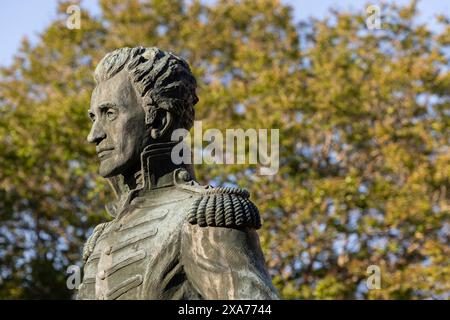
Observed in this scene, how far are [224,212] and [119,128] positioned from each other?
2.95ft

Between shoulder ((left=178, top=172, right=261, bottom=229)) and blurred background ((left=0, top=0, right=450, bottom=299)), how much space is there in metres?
16.0

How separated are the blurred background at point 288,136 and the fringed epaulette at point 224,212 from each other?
16.0 m

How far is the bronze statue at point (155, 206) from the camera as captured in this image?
5.91 meters

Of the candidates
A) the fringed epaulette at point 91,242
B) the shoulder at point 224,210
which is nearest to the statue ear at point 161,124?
the shoulder at point 224,210

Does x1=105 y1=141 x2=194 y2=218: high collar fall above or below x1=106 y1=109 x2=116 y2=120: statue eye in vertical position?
below

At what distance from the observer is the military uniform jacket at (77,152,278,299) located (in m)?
5.80

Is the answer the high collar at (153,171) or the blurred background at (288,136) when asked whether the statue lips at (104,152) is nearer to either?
the high collar at (153,171)

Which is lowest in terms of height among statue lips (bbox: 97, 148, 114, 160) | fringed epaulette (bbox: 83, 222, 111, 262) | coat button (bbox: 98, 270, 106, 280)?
coat button (bbox: 98, 270, 106, 280)

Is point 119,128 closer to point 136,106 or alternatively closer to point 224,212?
point 136,106

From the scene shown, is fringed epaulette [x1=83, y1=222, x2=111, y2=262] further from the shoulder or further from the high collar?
the shoulder

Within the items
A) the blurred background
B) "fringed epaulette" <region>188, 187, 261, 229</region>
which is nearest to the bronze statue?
"fringed epaulette" <region>188, 187, 261, 229</region>

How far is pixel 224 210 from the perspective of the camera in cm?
592
